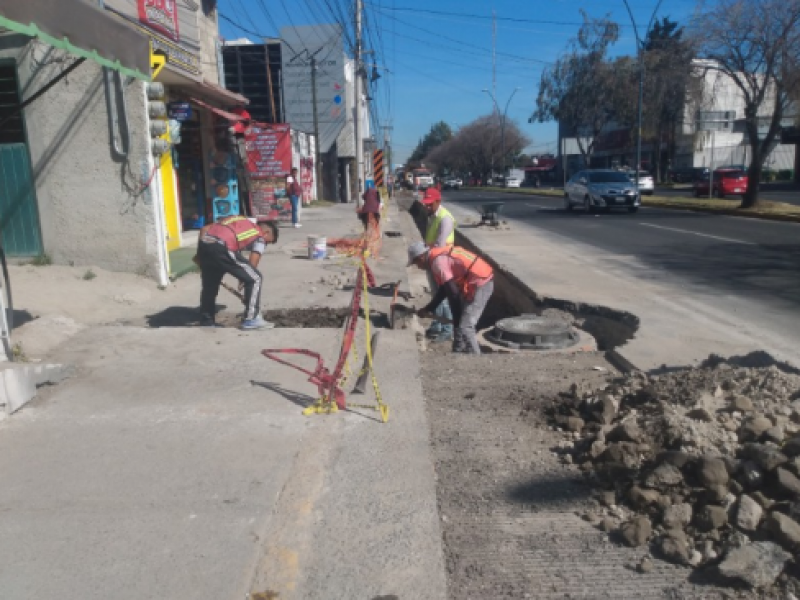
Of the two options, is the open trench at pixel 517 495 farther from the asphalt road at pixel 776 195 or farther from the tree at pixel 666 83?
the asphalt road at pixel 776 195

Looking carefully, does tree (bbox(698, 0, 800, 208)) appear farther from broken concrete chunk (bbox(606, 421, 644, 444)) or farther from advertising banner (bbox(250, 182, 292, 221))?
broken concrete chunk (bbox(606, 421, 644, 444))

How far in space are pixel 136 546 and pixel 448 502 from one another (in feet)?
4.89

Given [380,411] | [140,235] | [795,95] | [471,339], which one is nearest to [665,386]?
[380,411]

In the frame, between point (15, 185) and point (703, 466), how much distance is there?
8794 millimetres

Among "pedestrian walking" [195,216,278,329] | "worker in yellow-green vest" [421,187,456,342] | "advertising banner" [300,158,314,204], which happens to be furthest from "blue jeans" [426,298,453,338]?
"advertising banner" [300,158,314,204]

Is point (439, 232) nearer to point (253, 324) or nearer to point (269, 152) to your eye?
point (253, 324)

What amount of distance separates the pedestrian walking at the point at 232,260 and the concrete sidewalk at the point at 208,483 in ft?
2.34

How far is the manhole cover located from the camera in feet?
23.4

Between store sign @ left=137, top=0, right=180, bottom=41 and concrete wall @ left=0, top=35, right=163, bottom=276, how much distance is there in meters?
2.79

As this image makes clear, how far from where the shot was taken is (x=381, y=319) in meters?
7.81

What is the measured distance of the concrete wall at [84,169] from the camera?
8.61 m

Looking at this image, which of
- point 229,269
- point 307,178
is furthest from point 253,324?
point 307,178

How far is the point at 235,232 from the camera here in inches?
269

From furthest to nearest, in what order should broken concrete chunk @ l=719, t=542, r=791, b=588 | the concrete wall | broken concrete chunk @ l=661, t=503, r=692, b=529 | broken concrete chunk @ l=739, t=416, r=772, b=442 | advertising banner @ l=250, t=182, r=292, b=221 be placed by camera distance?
advertising banner @ l=250, t=182, r=292, b=221 → the concrete wall → broken concrete chunk @ l=739, t=416, r=772, b=442 → broken concrete chunk @ l=661, t=503, r=692, b=529 → broken concrete chunk @ l=719, t=542, r=791, b=588
